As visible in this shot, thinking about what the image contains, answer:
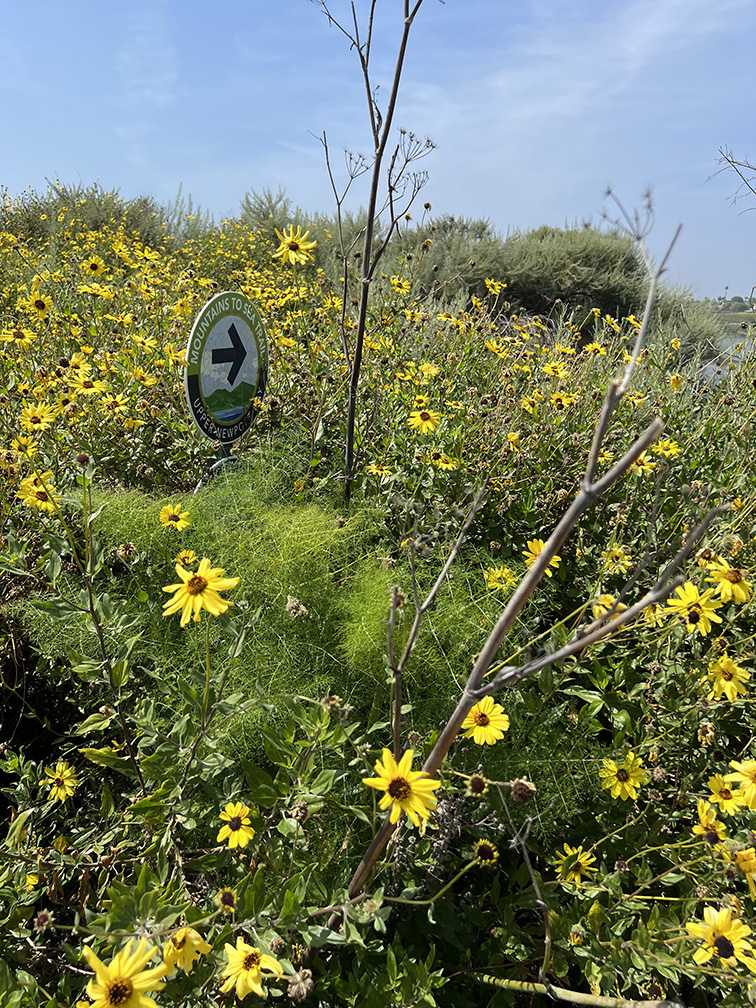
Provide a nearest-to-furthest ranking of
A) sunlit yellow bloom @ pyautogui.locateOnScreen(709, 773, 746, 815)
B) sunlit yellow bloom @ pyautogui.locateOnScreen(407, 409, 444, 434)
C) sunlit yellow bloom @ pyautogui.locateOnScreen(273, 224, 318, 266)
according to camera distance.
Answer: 1. sunlit yellow bloom @ pyautogui.locateOnScreen(709, 773, 746, 815)
2. sunlit yellow bloom @ pyautogui.locateOnScreen(407, 409, 444, 434)
3. sunlit yellow bloom @ pyautogui.locateOnScreen(273, 224, 318, 266)

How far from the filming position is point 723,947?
114 centimetres

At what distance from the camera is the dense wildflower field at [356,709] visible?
119cm

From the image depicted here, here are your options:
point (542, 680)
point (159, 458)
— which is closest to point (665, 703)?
point (542, 680)

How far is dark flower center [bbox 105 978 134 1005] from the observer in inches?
32.9

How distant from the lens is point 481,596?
1.98 metres

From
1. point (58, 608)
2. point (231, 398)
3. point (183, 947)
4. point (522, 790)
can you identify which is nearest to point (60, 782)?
point (58, 608)

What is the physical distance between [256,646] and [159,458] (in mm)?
1362

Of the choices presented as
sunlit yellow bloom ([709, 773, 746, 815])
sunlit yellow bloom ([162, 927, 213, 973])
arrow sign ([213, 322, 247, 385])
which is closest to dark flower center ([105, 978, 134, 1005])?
sunlit yellow bloom ([162, 927, 213, 973])

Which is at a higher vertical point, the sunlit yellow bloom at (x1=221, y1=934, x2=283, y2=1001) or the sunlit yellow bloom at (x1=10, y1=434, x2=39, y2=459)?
the sunlit yellow bloom at (x1=10, y1=434, x2=39, y2=459)

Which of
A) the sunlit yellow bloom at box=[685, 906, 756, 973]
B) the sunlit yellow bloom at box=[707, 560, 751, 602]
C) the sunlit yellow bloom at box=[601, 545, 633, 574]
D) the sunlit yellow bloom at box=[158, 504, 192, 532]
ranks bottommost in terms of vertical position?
the sunlit yellow bloom at box=[685, 906, 756, 973]

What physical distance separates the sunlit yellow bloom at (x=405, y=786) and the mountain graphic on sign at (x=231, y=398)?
1.83 metres

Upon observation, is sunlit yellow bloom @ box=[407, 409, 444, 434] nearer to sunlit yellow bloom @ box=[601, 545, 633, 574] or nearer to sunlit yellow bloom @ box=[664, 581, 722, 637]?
sunlit yellow bloom @ box=[601, 545, 633, 574]

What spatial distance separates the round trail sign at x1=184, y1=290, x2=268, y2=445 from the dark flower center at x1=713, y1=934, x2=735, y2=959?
2.13m

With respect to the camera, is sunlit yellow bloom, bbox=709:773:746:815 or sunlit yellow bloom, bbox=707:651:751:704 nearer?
sunlit yellow bloom, bbox=709:773:746:815
